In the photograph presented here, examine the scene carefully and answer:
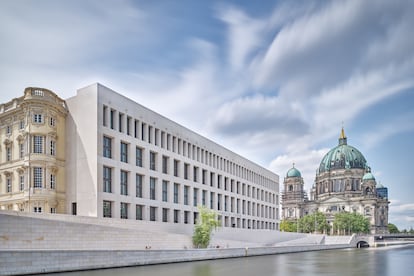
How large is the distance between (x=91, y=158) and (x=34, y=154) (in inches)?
228

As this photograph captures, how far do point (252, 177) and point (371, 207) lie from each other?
4315 inches

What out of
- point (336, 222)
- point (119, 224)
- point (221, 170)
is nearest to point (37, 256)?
point (119, 224)

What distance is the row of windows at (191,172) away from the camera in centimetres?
5373

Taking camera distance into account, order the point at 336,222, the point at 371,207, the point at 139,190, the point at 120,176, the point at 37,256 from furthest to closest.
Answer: the point at 371,207 → the point at 336,222 → the point at 139,190 → the point at 120,176 → the point at 37,256

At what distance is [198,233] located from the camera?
2239 inches

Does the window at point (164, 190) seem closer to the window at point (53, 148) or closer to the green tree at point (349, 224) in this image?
the window at point (53, 148)

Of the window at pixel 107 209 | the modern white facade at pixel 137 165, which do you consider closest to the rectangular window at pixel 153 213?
the modern white facade at pixel 137 165

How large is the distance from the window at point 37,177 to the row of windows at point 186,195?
6.80 m

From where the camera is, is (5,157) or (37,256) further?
(5,157)

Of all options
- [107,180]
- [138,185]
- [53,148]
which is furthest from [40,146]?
[138,185]

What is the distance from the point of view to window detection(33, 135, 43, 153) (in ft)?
154

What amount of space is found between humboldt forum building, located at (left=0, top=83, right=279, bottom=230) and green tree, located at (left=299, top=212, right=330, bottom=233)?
3691 inches

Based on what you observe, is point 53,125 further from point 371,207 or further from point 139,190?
point 371,207

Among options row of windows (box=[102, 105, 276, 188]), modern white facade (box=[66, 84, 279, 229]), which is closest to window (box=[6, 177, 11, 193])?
modern white facade (box=[66, 84, 279, 229])
